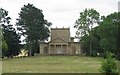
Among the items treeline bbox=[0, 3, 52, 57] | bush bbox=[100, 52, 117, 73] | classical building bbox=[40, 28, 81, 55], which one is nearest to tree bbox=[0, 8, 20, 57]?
treeline bbox=[0, 3, 52, 57]

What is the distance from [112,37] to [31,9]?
1534 inches

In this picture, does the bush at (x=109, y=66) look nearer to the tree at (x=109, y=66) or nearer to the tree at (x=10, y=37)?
the tree at (x=109, y=66)

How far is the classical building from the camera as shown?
417 feet

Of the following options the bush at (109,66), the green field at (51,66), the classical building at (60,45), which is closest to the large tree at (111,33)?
the green field at (51,66)

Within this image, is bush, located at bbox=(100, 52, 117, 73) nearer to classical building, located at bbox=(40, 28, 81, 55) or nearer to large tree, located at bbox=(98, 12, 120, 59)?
large tree, located at bbox=(98, 12, 120, 59)

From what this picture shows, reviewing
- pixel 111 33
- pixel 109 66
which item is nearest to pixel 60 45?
pixel 111 33

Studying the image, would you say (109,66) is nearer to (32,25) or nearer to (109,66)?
(109,66)

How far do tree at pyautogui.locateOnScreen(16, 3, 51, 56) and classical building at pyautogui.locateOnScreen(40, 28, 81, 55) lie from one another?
10342 millimetres

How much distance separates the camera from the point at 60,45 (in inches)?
5044

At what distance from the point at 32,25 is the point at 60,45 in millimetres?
17658

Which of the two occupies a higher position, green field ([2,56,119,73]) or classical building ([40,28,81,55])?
classical building ([40,28,81,55])

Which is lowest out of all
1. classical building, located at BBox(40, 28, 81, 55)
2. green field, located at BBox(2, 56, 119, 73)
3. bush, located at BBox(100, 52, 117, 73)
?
green field, located at BBox(2, 56, 119, 73)

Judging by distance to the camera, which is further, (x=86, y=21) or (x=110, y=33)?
(x=86, y=21)

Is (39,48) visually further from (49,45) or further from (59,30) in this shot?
(59,30)
